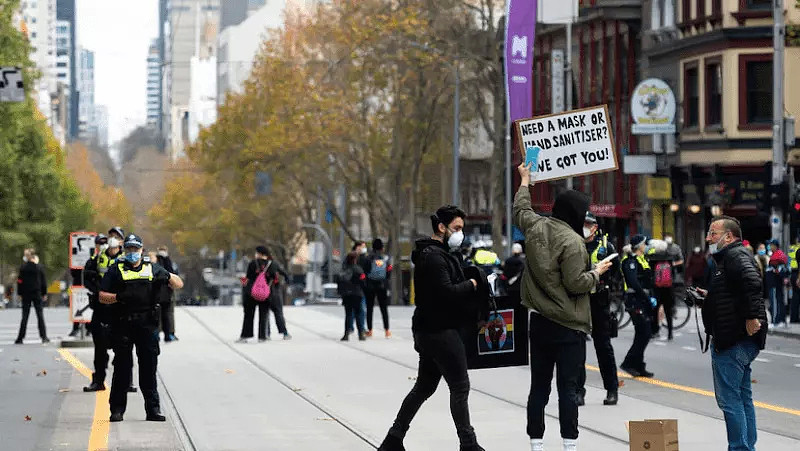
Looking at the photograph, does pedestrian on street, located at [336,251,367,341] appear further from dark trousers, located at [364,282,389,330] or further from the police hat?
the police hat

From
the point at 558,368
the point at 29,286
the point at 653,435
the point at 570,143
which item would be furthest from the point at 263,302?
the point at 653,435

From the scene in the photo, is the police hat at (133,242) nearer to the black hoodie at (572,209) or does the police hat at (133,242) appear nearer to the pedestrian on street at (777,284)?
the black hoodie at (572,209)

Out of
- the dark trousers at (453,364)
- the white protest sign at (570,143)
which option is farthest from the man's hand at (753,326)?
the white protest sign at (570,143)

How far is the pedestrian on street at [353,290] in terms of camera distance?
2855 cm

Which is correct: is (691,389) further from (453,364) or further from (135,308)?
(453,364)

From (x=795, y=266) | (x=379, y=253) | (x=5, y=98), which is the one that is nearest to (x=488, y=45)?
(x=795, y=266)

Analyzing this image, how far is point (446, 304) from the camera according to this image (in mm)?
11273

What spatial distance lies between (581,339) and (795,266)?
22.9 metres

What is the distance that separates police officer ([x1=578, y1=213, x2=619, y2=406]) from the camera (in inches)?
617

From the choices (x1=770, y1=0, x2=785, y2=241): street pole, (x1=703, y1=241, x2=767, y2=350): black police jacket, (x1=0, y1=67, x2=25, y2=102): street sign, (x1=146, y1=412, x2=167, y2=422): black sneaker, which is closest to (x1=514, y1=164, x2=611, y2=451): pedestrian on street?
(x1=703, y1=241, x2=767, y2=350): black police jacket

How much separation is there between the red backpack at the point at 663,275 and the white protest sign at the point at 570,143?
11.4m

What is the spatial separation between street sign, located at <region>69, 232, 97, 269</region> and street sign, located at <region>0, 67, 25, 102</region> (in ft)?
14.0

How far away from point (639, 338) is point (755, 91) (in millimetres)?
28404

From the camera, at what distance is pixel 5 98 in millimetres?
23781
